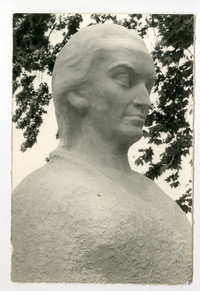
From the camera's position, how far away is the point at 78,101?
5746 mm

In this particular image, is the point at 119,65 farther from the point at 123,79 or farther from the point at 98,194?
the point at 98,194

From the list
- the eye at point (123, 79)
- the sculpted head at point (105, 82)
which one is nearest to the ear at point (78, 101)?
the sculpted head at point (105, 82)

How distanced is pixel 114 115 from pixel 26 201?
2.95 feet

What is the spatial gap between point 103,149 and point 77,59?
2.27 feet

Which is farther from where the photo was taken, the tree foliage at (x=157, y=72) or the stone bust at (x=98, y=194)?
the tree foliage at (x=157, y=72)

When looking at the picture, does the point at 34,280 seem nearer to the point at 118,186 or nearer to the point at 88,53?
the point at 118,186

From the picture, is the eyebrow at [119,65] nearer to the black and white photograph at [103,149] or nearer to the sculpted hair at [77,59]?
the black and white photograph at [103,149]

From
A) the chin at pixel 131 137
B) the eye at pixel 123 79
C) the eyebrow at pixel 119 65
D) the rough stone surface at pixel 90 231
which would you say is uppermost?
the eyebrow at pixel 119 65

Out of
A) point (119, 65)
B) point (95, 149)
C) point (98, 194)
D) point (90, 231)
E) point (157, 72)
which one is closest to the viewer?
point (90, 231)

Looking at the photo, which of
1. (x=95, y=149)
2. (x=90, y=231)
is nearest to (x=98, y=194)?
(x=90, y=231)

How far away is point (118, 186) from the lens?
5699mm

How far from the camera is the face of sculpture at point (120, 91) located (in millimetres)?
5684

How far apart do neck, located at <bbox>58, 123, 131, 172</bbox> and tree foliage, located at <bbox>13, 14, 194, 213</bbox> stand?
1.52ft

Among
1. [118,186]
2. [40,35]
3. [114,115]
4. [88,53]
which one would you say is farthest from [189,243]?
[40,35]
